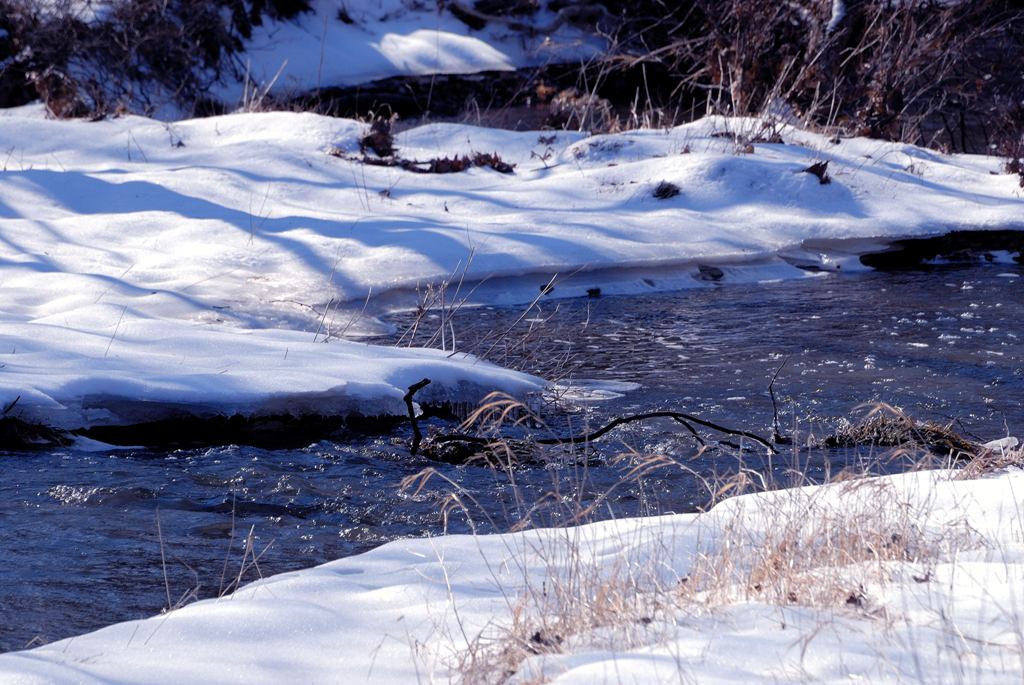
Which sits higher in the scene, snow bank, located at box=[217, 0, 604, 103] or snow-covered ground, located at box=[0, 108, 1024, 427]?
snow bank, located at box=[217, 0, 604, 103]

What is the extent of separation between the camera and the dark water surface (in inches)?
153

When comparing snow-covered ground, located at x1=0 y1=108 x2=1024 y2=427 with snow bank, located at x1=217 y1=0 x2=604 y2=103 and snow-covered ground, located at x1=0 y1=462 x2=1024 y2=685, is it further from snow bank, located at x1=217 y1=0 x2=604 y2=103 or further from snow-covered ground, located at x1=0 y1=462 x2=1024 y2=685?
snow bank, located at x1=217 y1=0 x2=604 y2=103

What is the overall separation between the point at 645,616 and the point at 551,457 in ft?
8.29

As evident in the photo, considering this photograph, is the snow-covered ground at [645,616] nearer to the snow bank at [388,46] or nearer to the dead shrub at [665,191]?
the dead shrub at [665,191]

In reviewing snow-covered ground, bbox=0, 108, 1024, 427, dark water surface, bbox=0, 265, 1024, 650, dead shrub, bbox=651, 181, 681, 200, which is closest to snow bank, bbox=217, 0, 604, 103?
snow-covered ground, bbox=0, 108, 1024, 427

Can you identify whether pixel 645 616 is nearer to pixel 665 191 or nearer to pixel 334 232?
pixel 334 232

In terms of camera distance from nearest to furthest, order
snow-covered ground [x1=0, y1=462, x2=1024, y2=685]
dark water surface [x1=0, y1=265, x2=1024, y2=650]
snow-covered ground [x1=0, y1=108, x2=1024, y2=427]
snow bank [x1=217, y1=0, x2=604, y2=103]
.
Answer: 1. snow-covered ground [x1=0, y1=462, x2=1024, y2=685]
2. dark water surface [x1=0, y1=265, x2=1024, y2=650]
3. snow-covered ground [x1=0, y1=108, x2=1024, y2=427]
4. snow bank [x1=217, y1=0, x2=604, y2=103]

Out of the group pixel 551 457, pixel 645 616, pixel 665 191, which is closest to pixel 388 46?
pixel 665 191

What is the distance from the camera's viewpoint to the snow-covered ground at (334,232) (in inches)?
233

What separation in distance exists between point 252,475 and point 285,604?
183 cm

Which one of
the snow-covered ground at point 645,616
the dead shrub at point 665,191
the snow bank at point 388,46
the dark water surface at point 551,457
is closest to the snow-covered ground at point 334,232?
the dead shrub at point 665,191

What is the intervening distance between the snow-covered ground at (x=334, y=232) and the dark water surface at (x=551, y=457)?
1.41ft

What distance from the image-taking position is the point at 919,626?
2553 millimetres

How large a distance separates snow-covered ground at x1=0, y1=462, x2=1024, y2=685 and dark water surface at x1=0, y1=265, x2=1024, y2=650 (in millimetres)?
260
